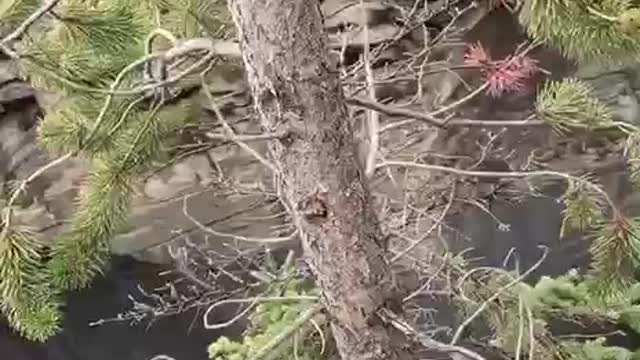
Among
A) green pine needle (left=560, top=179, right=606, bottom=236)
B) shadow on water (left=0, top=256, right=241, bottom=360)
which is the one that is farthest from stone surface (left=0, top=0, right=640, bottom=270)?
green pine needle (left=560, top=179, right=606, bottom=236)

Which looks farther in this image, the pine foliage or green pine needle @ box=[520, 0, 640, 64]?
the pine foliage

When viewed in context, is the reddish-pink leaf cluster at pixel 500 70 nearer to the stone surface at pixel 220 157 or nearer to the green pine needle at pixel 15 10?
the green pine needle at pixel 15 10

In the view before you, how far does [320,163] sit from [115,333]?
7.73ft

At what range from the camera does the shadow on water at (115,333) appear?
3145 millimetres

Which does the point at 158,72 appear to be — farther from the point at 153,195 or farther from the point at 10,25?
the point at 153,195

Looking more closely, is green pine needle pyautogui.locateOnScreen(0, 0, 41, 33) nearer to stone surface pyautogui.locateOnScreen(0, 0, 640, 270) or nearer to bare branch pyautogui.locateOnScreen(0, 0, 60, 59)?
bare branch pyautogui.locateOnScreen(0, 0, 60, 59)

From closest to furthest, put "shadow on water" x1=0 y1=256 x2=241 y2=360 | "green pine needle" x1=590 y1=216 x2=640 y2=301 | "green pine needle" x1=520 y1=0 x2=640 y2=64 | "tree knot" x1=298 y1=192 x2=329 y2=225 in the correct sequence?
"green pine needle" x1=520 y1=0 x2=640 y2=64
"tree knot" x1=298 y1=192 x2=329 y2=225
"green pine needle" x1=590 y1=216 x2=640 y2=301
"shadow on water" x1=0 y1=256 x2=241 y2=360

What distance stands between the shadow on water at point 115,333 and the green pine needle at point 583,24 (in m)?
2.21

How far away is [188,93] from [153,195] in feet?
Answer: 6.53

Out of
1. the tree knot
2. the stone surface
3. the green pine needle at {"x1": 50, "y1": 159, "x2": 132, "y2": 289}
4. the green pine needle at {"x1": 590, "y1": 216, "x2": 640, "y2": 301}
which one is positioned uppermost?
the tree knot

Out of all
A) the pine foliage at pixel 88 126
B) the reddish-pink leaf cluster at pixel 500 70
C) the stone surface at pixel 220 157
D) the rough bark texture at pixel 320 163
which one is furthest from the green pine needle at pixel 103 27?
the stone surface at pixel 220 157

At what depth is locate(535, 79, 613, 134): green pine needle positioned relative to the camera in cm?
127

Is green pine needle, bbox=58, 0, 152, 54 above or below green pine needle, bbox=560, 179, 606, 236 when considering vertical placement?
above

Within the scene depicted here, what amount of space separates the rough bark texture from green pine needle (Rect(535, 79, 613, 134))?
315 millimetres
